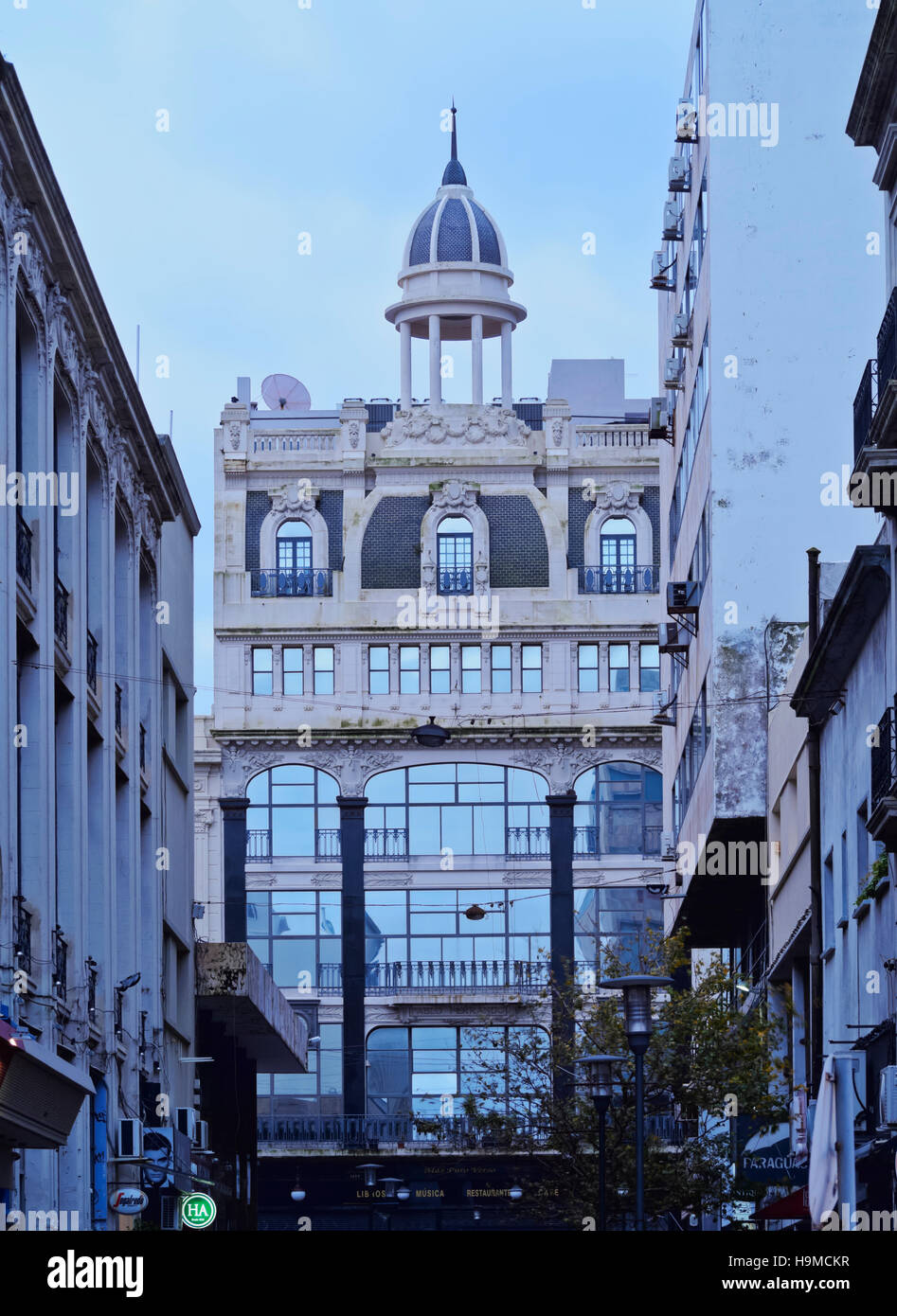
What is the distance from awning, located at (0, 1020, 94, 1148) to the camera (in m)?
19.8

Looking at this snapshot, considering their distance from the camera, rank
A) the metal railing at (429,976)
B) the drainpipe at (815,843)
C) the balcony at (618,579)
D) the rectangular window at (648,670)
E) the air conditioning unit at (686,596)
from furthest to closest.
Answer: the balcony at (618,579), the rectangular window at (648,670), the metal railing at (429,976), the air conditioning unit at (686,596), the drainpipe at (815,843)

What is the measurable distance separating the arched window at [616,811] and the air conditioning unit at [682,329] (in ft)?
96.4

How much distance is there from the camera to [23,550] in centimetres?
2664

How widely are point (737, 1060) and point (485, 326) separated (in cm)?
4581

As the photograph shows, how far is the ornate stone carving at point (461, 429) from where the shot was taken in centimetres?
7962

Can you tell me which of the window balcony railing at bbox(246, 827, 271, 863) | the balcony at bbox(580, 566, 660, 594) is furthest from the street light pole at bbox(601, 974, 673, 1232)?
the balcony at bbox(580, 566, 660, 594)

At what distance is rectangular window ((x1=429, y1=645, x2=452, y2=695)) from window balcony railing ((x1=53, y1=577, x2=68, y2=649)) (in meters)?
47.9

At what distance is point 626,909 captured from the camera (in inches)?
3029

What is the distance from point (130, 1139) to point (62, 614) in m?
8.35

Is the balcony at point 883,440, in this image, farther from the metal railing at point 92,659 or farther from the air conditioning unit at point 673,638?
the air conditioning unit at point 673,638

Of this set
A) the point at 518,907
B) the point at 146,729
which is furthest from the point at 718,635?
the point at 518,907

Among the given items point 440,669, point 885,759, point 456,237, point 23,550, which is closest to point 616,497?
point 440,669

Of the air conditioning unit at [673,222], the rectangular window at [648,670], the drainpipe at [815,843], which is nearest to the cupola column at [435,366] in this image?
the rectangular window at [648,670]
